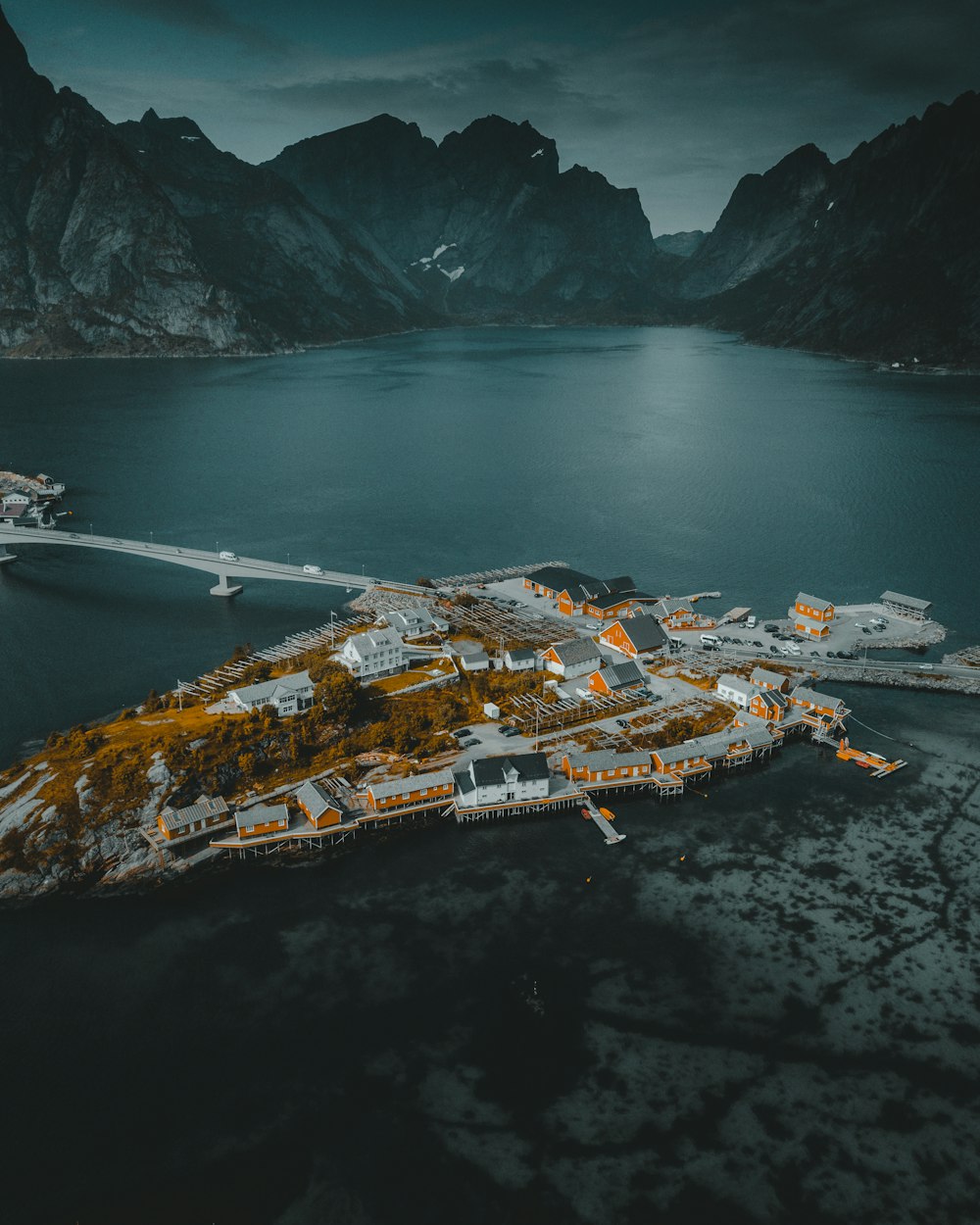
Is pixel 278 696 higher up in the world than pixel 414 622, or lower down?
lower down

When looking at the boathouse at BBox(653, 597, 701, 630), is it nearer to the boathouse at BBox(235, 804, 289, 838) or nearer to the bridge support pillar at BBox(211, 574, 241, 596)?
the boathouse at BBox(235, 804, 289, 838)

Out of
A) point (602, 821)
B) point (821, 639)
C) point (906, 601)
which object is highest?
point (906, 601)

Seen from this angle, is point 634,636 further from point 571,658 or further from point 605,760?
point 605,760

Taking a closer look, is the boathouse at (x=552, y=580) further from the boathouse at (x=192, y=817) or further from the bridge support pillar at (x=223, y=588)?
the boathouse at (x=192, y=817)

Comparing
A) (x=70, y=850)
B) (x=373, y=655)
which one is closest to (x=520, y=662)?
(x=373, y=655)

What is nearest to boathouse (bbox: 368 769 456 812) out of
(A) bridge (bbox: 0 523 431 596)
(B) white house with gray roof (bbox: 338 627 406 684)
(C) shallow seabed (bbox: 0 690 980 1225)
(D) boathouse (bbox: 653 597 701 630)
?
(C) shallow seabed (bbox: 0 690 980 1225)

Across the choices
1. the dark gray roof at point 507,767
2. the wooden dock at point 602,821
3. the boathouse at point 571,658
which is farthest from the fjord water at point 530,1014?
the boathouse at point 571,658
